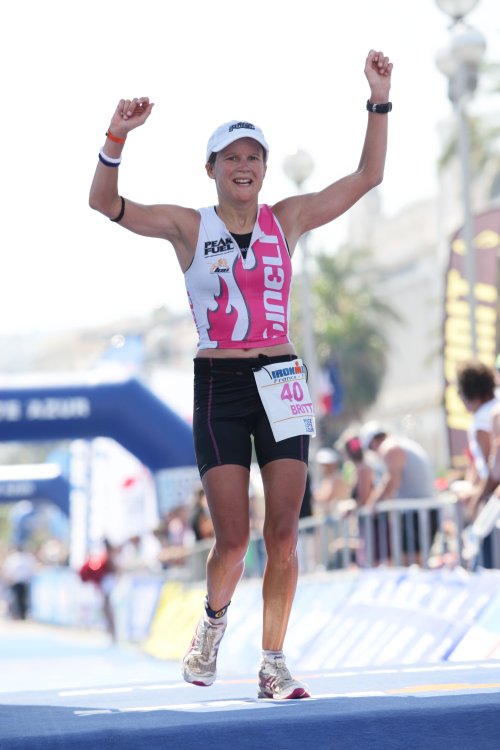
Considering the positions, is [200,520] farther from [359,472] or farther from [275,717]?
[275,717]

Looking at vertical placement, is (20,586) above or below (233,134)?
below

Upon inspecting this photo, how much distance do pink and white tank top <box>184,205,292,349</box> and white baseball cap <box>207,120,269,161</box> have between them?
28 cm

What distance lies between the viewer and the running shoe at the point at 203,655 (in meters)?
5.21

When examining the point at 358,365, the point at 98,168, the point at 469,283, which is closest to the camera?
the point at 98,168

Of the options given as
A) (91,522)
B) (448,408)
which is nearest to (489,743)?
(448,408)

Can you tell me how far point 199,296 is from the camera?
5117mm

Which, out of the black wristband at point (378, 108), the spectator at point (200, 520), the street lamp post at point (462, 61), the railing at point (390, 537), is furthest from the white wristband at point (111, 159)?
the spectator at point (200, 520)

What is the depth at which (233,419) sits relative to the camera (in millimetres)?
5102

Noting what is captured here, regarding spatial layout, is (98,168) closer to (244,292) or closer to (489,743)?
(244,292)

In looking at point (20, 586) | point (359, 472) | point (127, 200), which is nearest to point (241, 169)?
point (127, 200)

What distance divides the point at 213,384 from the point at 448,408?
468 inches

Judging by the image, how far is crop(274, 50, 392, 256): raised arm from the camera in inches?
210

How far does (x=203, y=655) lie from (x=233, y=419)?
88 centimetres

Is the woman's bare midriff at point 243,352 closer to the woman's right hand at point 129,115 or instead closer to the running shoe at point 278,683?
the woman's right hand at point 129,115
